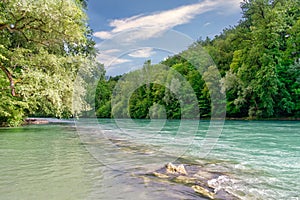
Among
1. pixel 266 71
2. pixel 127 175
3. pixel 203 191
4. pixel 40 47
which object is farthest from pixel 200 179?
pixel 266 71

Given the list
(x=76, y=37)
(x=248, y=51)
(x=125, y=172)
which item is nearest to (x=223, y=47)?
(x=248, y=51)

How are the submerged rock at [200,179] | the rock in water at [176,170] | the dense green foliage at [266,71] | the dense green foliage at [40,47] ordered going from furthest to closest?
the dense green foliage at [266,71], the dense green foliage at [40,47], the rock in water at [176,170], the submerged rock at [200,179]

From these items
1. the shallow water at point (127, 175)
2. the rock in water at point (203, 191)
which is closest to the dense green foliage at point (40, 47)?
the shallow water at point (127, 175)

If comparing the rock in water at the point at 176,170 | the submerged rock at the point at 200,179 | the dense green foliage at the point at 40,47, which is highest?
the dense green foliage at the point at 40,47

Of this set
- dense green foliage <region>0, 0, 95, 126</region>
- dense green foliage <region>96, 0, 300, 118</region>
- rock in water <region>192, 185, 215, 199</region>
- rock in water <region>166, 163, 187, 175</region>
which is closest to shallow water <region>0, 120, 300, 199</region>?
rock in water <region>192, 185, 215, 199</region>

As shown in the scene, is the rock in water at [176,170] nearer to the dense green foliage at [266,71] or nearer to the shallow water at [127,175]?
the shallow water at [127,175]

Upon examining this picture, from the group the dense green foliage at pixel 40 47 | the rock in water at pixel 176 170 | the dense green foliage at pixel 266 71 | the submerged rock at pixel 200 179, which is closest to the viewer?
the submerged rock at pixel 200 179

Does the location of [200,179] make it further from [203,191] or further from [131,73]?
[131,73]

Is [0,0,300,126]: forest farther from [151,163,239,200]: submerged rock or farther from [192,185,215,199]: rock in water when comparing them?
[192,185,215,199]: rock in water

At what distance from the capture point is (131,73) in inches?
587

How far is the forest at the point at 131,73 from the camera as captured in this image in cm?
1358

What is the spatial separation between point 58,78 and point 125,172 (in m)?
9.27

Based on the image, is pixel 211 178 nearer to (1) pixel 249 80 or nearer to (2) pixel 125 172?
(2) pixel 125 172

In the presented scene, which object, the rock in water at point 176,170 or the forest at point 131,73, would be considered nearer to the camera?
the rock in water at point 176,170
